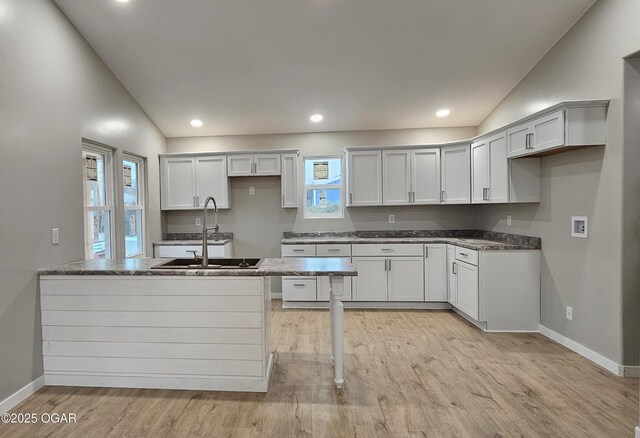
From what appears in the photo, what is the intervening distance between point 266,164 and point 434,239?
241 centimetres

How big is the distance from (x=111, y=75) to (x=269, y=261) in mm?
2678

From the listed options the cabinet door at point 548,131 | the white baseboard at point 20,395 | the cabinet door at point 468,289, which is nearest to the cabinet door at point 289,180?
the cabinet door at point 468,289

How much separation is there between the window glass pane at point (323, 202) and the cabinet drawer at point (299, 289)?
3.48 ft

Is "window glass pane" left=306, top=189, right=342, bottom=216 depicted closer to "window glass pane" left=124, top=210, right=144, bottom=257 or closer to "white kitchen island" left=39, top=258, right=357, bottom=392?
"window glass pane" left=124, top=210, right=144, bottom=257

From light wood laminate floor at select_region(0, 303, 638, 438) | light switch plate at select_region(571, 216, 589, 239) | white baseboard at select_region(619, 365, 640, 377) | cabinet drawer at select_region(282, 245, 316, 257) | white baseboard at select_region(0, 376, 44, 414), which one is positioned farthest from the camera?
cabinet drawer at select_region(282, 245, 316, 257)

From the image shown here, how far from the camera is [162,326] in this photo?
2.38 metres

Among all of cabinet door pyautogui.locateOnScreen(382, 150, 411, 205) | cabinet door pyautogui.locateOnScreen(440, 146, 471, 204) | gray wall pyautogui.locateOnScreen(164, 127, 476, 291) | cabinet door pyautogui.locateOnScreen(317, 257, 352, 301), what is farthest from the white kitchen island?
cabinet door pyautogui.locateOnScreen(440, 146, 471, 204)

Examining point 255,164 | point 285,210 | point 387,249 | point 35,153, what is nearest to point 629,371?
point 387,249

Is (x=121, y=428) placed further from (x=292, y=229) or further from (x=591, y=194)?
(x=591, y=194)

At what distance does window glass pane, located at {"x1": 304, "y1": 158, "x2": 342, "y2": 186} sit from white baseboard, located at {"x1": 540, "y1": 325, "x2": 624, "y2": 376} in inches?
119

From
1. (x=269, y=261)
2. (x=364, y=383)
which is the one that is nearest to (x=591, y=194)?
(x=364, y=383)

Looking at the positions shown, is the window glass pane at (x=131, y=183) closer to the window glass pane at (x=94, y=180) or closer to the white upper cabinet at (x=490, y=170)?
the window glass pane at (x=94, y=180)

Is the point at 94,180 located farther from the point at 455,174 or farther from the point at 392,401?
the point at 455,174

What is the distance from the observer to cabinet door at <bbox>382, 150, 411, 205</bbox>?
14.5ft
